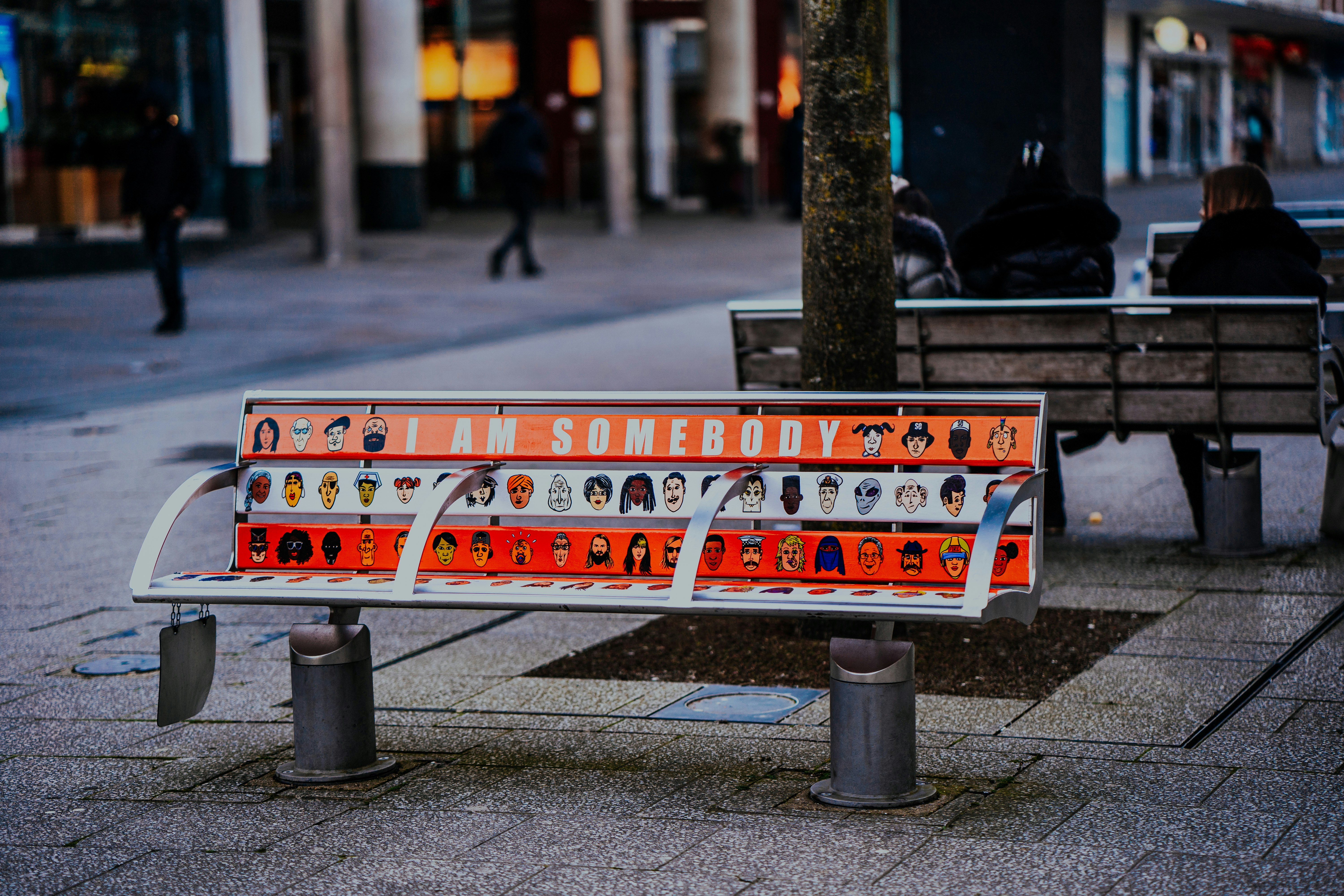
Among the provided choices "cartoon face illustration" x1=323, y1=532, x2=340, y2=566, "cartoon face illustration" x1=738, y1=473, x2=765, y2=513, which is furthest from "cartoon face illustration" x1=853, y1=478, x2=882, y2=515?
"cartoon face illustration" x1=323, y1=532, x2=340, y2=566

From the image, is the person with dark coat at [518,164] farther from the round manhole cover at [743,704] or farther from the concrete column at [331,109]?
the round manhole cover at [743,704]

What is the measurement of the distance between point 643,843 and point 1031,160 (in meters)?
3.91

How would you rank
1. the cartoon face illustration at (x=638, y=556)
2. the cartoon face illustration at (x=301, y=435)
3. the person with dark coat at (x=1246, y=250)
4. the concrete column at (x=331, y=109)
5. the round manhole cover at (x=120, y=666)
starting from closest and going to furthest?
the cartoon face illustration at (x=638, y=556), the cartoon face illustration at (x=301, y=435), the round manhole cover at (x=120, y=666), the person with dark coat at (x=1246, y=250), the concrete column at (x=331, y=109)

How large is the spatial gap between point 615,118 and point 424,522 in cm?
2241

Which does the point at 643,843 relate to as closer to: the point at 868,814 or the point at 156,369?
the point at 868,814

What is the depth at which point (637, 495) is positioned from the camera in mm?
4289

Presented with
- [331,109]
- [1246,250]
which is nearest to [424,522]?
[1246,250]

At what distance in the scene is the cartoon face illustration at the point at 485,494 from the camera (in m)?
4.40

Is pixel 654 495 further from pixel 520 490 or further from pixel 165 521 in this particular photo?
pixel 165 521

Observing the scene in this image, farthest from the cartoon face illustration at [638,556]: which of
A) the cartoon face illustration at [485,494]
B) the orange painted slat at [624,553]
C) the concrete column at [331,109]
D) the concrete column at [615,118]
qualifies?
the concrete column at [615,118]

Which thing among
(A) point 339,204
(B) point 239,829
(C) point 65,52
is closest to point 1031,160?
(B) point 239,829

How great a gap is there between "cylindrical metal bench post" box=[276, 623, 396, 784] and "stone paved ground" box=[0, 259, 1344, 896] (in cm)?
7

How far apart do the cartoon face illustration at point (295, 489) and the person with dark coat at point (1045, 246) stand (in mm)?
3214

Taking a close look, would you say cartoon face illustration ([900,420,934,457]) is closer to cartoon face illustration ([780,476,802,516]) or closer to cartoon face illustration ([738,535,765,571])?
cartoon face illustration ([780,476,802,516])
